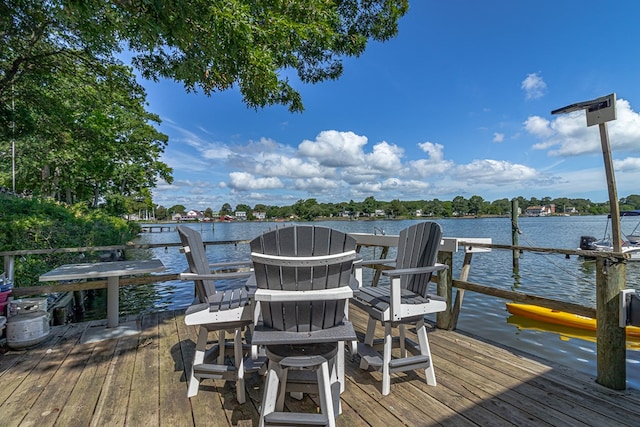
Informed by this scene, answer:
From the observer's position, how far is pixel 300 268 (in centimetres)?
151

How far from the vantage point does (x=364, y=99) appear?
46.8 feet

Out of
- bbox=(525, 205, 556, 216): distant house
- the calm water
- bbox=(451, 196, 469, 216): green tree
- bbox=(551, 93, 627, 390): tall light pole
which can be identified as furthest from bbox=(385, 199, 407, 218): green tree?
bbox=(551, 93, 627, 390): tall light pole

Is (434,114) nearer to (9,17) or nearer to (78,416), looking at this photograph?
(9,17)

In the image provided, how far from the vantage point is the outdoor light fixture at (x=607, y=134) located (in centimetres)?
212

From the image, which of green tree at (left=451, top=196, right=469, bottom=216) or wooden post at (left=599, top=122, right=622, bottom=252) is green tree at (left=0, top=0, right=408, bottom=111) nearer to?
wooden post at (left=599, top=122, right=622, bottom=252)

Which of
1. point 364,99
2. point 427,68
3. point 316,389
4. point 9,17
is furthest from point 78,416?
point 364,99

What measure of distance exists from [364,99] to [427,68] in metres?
3.42

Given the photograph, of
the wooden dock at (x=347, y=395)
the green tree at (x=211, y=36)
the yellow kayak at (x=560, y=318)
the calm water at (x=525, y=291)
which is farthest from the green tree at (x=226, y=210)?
the wooden dock at (x=347, y=395)

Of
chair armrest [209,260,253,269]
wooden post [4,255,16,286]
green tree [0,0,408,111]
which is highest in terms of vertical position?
green tree [0,0,408,111]

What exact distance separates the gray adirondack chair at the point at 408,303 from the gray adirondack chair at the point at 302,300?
50cm

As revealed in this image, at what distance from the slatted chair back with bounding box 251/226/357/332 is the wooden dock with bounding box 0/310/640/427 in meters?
0.63

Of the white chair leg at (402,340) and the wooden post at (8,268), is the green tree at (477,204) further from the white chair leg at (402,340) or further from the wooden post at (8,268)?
the wooden post at (8,268)

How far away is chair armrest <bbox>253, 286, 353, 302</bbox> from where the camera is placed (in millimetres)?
1460

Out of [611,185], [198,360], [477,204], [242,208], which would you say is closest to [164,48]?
[198,360]
